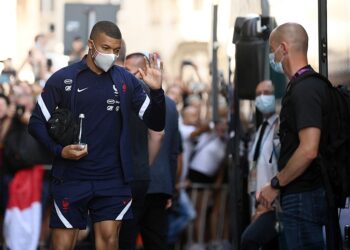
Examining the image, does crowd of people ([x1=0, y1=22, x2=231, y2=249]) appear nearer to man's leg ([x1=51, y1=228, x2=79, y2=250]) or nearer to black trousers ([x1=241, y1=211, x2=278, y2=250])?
man's leg ([x1=51, y1=228, x2=79, y2=250])

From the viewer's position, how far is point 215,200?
15297 millimetres

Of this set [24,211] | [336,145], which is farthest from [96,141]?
[24,211]

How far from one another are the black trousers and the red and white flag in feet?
15.8

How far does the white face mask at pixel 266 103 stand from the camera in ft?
33.4

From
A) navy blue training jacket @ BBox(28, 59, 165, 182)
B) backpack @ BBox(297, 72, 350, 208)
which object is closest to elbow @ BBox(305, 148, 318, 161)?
backpack @ BBox(297, 72, 350, 208)

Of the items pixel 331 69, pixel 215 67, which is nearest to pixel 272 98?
pixel 331 69

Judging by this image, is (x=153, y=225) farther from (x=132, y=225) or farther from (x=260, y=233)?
(x=260, y=233)

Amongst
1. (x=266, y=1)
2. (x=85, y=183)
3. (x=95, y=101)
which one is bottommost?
(x=85, y=183)

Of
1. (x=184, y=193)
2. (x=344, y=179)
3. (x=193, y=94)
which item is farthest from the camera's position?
(x=193, y=94)

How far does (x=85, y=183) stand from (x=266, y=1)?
4600 mm

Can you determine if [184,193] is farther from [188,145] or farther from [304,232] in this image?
[304,232]

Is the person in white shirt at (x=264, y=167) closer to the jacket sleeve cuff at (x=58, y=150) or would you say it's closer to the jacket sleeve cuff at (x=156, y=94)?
the jacket sleeve cuff at (x=156, y=94)

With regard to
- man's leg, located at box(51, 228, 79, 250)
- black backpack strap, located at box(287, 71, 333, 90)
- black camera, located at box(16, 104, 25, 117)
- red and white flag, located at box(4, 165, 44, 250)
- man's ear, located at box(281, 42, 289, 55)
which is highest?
man's ear, located at box(281, 42, 289, 55)

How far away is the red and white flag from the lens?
13211 millimetres
